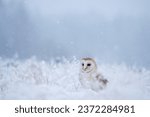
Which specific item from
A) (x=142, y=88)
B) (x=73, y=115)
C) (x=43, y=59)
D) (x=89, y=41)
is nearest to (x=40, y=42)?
(x=43, y=59)

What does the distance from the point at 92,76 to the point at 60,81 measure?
21cm

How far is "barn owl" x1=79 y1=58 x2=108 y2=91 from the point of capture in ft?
9.56

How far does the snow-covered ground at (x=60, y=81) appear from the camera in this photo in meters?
2.90

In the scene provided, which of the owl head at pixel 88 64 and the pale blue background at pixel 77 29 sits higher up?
the pale blue background at pixel 77 29

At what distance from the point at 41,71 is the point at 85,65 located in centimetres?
29

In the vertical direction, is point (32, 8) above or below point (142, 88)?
above

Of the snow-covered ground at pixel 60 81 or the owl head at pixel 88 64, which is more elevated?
the owl head at pixel 88 64

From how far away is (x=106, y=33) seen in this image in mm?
2938

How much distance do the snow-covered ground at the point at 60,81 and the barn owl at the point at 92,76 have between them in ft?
0.11

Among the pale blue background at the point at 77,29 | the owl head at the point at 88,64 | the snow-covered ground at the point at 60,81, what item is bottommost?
the snow-covered ground at the point at 60,81

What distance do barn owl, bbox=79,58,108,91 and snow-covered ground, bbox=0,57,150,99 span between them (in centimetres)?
3

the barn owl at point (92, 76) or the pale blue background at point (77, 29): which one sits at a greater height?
the pale blue background at point (77, 29)

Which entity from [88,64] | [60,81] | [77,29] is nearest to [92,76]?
[88,64]

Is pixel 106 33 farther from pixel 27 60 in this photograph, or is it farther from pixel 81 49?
Result: pixel 27 60
